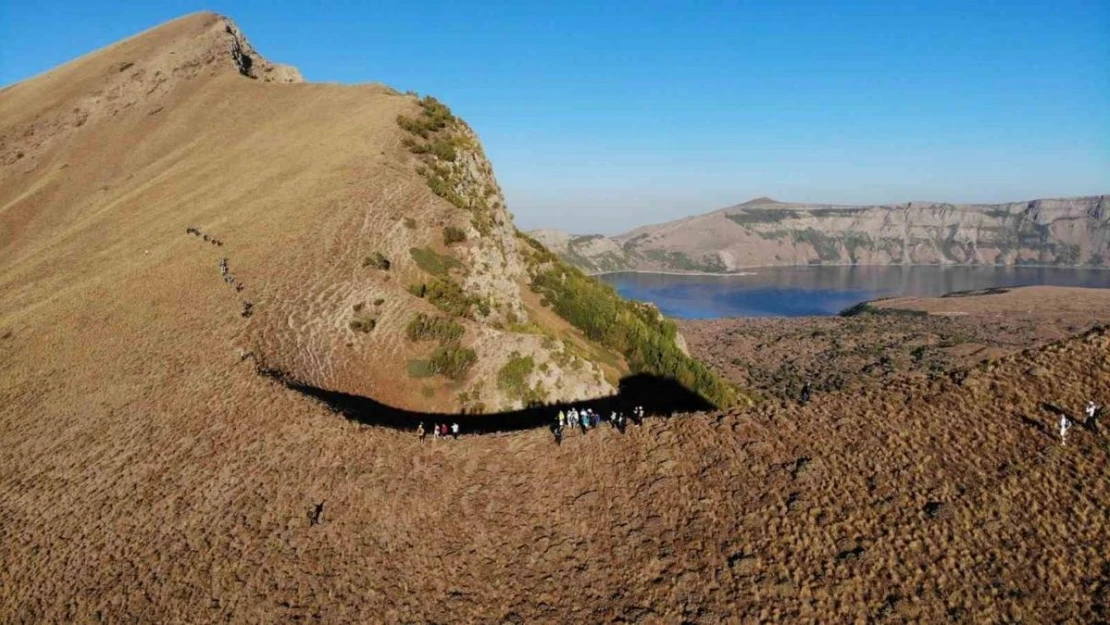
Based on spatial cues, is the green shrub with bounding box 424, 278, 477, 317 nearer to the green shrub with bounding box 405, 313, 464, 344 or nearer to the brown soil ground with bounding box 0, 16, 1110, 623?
the green shrub with bounding box 405, 313, 464, 344

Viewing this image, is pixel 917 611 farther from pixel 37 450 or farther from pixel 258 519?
pixel 37 450

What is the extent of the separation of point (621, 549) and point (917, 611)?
7.84 m

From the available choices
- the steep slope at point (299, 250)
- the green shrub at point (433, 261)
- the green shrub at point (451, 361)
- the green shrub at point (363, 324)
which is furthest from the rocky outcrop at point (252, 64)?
the green shrub at point (451, 361)

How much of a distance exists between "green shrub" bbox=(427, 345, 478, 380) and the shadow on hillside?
296 centimetres

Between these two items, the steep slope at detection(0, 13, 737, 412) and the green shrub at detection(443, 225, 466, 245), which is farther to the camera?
the green shrub at detection(443, 225, 466, 245)

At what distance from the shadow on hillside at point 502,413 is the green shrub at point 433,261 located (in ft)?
42.3

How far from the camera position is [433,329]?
37.2 m

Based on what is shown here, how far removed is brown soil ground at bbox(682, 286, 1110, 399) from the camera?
101 meters

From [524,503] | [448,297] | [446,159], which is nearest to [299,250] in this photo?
[448,297]

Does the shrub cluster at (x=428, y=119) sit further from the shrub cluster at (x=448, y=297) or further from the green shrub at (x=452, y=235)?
the shrub cluster at (x=448, y=297)

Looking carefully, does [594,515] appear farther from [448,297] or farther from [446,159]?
[446,159]

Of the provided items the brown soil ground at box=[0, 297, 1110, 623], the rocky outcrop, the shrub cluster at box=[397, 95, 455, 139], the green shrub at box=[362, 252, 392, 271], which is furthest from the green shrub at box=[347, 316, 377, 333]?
the rocky outcrop

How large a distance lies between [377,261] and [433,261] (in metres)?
4.49

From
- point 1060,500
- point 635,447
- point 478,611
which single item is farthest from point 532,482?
point 1060,500
